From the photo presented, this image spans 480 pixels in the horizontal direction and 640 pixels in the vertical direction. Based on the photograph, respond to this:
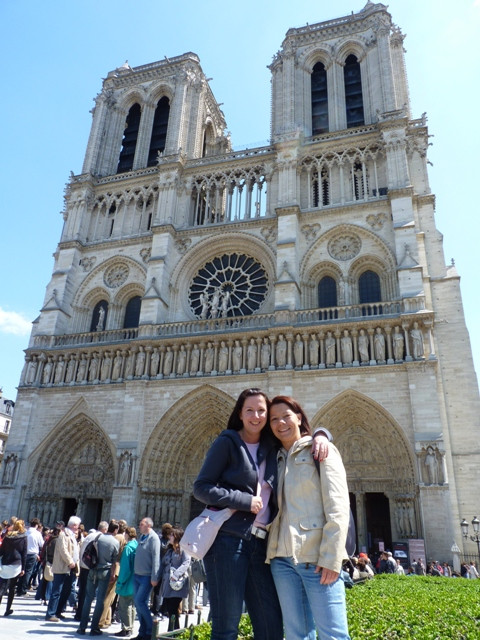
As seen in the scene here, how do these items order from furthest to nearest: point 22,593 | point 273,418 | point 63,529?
1. point 22,593
2. point 63,529
3. point 273,418

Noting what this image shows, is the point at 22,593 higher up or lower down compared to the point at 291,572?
lower down

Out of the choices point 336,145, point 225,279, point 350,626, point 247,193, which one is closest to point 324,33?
point 336,145

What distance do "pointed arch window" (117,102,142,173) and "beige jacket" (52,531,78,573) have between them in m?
22.5

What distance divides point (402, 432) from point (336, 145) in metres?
12.8

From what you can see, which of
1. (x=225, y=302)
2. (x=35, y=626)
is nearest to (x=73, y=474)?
(x=225, y=302)

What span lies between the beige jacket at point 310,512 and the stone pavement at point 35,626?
A: 16.6ft

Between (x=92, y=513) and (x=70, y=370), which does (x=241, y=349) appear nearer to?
(x=70, y=370)

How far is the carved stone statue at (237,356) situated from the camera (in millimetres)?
18156

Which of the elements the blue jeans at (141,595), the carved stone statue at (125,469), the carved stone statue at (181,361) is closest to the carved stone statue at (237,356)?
the carved stone statue at (181,361)

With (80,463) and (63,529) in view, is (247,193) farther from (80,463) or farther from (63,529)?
(63,529)

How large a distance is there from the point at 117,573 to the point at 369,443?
439 inches

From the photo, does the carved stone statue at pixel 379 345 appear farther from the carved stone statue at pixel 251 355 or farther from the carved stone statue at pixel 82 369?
the carved stone statue at pixel 82 369

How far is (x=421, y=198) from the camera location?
2048 centimetres

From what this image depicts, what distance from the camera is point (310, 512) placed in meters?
2.80
